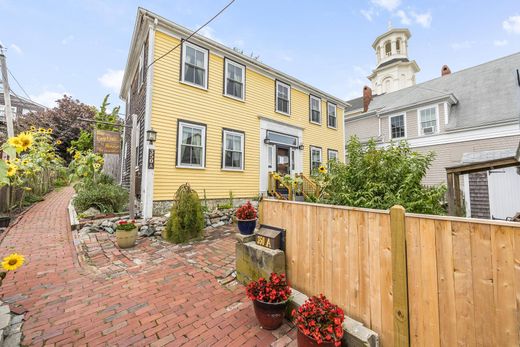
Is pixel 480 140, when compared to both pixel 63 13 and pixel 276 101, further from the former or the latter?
pixel 63 13

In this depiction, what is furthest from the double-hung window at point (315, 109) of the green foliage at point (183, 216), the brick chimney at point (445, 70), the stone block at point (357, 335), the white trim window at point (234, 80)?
the brick chimney at point (445, 70)

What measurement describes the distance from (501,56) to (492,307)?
19768 millimetres

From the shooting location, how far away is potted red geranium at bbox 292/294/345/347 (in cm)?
175

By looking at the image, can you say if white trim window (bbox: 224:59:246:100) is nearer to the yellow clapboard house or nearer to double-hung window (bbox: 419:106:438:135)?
the yellow clapboard house

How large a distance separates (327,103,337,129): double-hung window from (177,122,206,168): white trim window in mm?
8026

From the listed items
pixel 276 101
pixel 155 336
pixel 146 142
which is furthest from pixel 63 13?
pixel 155 336

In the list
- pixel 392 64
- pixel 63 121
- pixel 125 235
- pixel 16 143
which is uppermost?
pixel 392 64

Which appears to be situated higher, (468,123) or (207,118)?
(468,123)

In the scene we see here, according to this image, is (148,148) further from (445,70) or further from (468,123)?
(445,70)

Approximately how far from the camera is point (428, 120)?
42.2 feet

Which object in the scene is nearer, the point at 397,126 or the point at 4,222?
the point at 4,222

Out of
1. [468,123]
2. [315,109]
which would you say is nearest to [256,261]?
[315,109]

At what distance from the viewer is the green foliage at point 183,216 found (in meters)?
5.05

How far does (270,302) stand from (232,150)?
21.5ft
